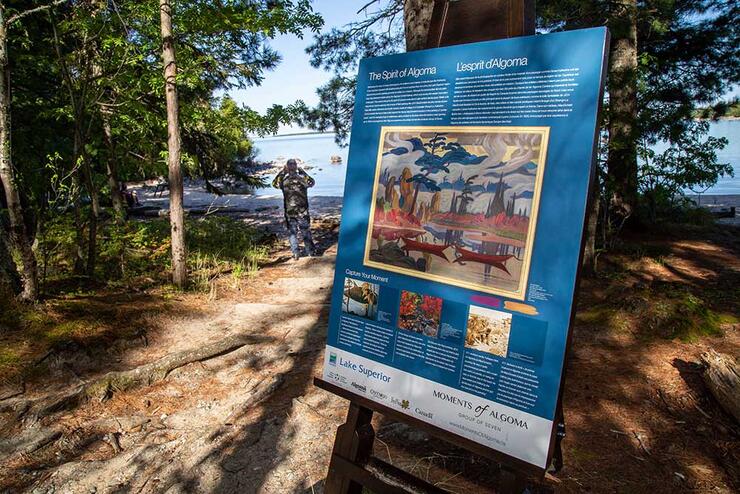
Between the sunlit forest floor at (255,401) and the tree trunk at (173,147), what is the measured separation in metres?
0.63

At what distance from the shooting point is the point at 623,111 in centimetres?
712

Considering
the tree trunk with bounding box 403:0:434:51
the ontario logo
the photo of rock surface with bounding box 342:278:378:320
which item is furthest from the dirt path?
the tree trunk with bounding box 403:0:434:51

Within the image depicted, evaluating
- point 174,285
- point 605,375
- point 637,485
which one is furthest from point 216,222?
point 637,485

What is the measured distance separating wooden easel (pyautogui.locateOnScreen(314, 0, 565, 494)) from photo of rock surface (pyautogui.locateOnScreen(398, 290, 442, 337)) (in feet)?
1.35

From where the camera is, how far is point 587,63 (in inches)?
63.1

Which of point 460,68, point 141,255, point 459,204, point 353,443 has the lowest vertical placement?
point 141,255

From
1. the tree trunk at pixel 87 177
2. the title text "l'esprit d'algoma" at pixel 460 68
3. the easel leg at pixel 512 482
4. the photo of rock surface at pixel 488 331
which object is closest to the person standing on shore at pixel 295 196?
the tree trunk at pixel 87 177

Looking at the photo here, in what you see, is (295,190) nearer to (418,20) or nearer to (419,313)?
(418,20)

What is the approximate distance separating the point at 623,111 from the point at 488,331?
687 centimetres

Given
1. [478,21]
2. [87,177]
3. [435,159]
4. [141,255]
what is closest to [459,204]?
[435,159]

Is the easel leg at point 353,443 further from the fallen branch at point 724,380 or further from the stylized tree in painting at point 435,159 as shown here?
the fallen branch at point 724,380

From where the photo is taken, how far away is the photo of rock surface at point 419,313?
1.98m

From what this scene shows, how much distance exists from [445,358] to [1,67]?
5.24 m

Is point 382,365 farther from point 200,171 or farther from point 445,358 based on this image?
point 200,171
